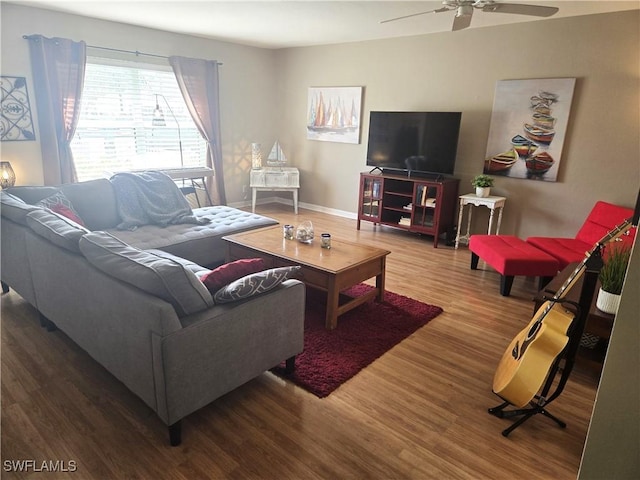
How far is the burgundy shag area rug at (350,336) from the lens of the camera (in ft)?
7.59

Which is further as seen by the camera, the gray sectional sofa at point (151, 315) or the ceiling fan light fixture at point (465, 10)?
the ceiling fan light fixture at point (465, 10)

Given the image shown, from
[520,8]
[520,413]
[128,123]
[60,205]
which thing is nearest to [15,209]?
[60,205]

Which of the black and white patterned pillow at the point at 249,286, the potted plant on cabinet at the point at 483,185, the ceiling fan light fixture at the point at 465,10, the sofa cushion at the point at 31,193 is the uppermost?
the ceiling fan light fixture at the point at 465,10

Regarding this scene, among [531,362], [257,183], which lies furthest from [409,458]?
[257,183]

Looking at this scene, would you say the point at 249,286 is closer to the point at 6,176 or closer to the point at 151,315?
the point at 151,315

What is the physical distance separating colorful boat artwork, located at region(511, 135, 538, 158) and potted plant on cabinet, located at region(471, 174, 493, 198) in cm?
40

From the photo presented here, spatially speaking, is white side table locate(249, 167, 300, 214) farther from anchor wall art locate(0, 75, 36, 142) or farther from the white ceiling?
anchor wall art locate(0, 75, 36, 142)

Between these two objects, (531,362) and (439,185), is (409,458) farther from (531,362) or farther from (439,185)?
(439,185)

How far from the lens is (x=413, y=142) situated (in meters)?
4.95

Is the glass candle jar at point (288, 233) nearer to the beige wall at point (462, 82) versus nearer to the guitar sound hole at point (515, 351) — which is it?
the guitar sound hole at point (515, 351)

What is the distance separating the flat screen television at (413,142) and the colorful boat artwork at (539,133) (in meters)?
0.70

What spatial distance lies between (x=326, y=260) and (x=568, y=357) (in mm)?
1524

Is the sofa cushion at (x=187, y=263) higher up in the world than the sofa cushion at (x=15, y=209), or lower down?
lower down

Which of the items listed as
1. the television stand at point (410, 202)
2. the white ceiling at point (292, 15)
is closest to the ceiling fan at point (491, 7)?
the white ceiling at point (292, 15)
